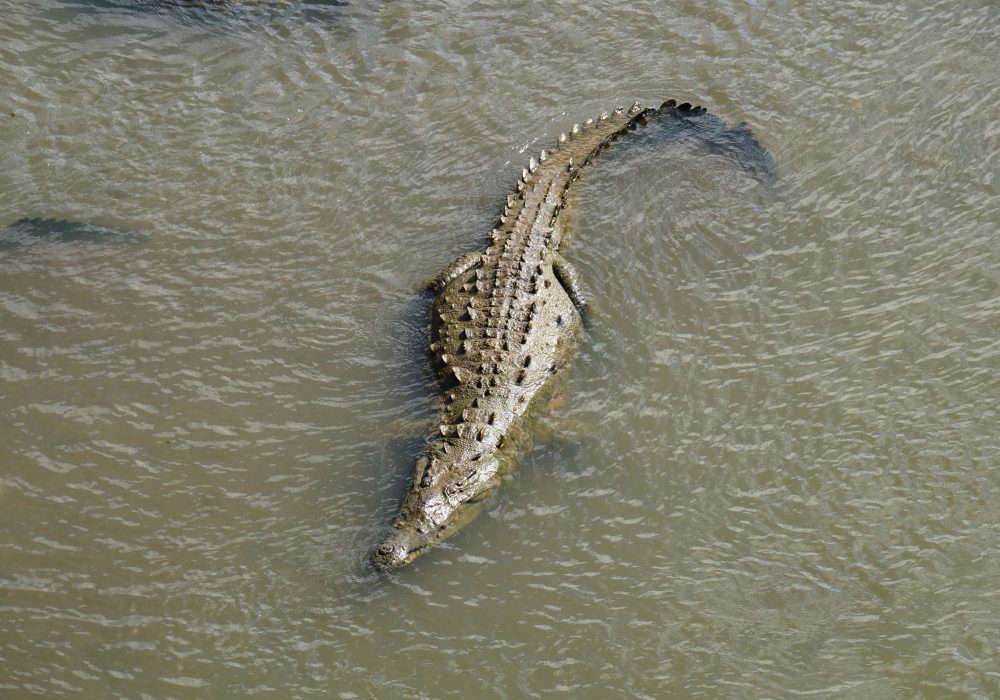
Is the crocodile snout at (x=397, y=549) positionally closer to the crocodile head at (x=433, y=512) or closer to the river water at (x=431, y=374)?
the crocodile head at (x=433, y=512)

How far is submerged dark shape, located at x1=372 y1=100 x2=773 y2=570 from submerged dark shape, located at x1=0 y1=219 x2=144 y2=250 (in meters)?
2.52

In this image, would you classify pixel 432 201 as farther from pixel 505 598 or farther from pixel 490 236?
pixel 505 598

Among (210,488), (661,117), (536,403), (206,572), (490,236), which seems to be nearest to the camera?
(206,572)

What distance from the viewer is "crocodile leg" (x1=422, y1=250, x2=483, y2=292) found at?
708 centimetres

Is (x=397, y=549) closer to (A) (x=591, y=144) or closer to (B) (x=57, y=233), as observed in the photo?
(B) (x=57, y=233)

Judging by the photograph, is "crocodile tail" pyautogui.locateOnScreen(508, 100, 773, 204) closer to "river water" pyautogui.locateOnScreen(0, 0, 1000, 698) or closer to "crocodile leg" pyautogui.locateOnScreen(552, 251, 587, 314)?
"river water" pyautogui.locateOnScreen(0, 0, 1000, 698)

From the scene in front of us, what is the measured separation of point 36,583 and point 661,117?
590cm

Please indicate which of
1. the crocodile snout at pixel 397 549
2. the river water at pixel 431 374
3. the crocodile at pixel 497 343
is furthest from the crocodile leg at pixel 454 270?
the crocodile snout at pixel 397 549

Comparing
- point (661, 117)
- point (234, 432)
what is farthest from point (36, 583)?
point (661, 117)

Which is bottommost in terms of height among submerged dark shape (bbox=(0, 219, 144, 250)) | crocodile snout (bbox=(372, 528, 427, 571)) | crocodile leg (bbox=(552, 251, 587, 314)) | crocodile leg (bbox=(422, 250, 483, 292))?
crocodile snout (bbox=(372, 528, 427, 571))

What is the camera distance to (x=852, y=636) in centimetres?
502

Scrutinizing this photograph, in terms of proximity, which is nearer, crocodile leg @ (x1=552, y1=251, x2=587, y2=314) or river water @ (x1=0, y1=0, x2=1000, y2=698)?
river water @ (x1=0, y1=0, x2=1000, y2=698)

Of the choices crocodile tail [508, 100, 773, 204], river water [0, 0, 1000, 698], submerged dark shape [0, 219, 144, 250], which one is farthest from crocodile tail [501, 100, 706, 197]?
submerged dark shape [0, 219, 144, 250]

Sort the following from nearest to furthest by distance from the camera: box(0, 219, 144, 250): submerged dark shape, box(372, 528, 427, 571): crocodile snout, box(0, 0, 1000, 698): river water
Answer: box(0, 0, 1000, 698): river water, box(372, 528, 427, 571): crocodile snout, box(0, 219, 144, 250): submerged dark shape
